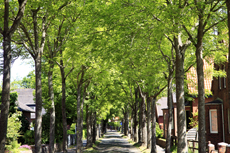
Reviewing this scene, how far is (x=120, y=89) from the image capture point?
42.1 m

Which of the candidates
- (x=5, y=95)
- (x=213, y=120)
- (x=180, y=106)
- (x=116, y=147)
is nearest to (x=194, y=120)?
(x=213, y=120)

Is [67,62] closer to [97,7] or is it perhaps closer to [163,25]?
[97,7]

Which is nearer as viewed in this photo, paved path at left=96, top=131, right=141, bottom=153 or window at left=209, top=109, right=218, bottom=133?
window at left=209, top=109, right=218, bottom=133

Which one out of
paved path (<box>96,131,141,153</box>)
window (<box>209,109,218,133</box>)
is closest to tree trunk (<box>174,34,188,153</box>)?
window (<box>209,109,218,133</box>)

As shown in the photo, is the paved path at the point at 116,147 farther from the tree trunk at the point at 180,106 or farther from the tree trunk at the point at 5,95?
the tree trunk at the point at 5,95

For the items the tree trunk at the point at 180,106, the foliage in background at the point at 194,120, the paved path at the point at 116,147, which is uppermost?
the tree trunk at the point at 180,106

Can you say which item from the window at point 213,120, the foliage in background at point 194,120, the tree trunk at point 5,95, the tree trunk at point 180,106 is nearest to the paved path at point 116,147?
the foliage in background at point 194,120

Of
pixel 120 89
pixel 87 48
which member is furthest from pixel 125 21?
pixel 120 89

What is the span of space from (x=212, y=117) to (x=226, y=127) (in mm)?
3095

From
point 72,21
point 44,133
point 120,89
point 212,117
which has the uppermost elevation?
point 72,21

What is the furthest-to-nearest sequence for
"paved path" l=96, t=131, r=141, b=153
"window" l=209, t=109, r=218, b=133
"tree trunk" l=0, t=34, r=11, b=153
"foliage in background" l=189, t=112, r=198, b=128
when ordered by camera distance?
"foliage in background" l=189, t=112, r=198, b=128, "paved path" l=96, t=131, r=141, b=153, "window" l=209, t=109, r=218, b=133, "tree trunk" l=0, t=34, r=11, b=153

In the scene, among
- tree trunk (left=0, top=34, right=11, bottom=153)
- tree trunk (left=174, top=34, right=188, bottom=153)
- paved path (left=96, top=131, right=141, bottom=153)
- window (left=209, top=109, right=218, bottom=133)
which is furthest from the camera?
paved path (left=96, top=131, right=141, bottom=153)

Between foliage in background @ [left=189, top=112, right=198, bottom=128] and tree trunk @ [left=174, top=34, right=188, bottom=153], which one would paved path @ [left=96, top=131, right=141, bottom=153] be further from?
tree trunk @ [left=174, top=34, right=188, bottom=153]

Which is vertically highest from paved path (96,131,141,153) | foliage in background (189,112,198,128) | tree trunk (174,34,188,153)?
tree trunk (174,34,188,153)
